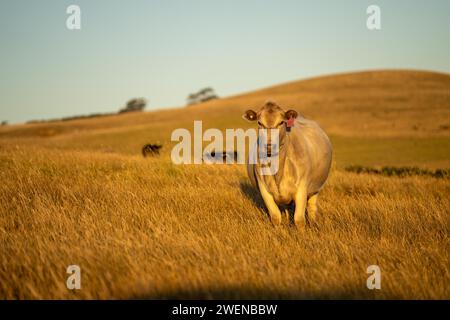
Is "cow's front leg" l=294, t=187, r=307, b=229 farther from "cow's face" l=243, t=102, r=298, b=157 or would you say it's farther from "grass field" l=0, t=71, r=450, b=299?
"cow's face" l=243, t=102, r=298, b=157

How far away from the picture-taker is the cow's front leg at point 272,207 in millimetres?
7258

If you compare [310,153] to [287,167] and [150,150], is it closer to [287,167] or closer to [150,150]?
[287,167]

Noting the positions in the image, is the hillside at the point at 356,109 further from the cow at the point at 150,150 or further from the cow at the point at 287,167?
the cow at the point at 287,167

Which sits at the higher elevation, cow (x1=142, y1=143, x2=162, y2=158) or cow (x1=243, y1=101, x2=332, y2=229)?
cow (x1=142, y1=143, x2=162, y2=158)

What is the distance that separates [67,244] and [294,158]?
375 centimetres

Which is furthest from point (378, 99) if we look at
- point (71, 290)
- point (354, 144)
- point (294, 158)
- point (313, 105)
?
point (71, 290)

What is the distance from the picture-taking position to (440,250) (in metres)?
5.82

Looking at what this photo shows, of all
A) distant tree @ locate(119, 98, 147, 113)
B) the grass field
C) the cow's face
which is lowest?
the grass field

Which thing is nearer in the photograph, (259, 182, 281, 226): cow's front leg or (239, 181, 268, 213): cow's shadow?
(259, 182, 281, 226): cow's front leg

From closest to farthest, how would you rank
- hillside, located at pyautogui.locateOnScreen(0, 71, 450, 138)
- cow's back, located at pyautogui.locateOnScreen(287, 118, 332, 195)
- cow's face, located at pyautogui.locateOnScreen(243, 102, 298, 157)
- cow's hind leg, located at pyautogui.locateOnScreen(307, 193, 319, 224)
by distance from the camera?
cow's face, located at pyautogui.locateOnScreen(243, 102, 298, 157), cow's back, located at pyautogui.locateOnScreen(287, 118, 332, 195), cow's hind leg, located at pyautogui.locateOnScreen(307, 193, 319, 224), hillside, located at pyautogui.locateOnScreen(0, 71, 450, 138)

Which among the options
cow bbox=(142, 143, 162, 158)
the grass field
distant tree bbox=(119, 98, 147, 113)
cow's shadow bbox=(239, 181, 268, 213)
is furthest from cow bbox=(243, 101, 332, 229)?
distant tree bbox=(119, 98, 147, 113)

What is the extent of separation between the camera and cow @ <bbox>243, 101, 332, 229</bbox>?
6.67 metres

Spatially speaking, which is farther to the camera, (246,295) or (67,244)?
(67,244)

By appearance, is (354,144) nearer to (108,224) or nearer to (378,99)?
(378,99)
